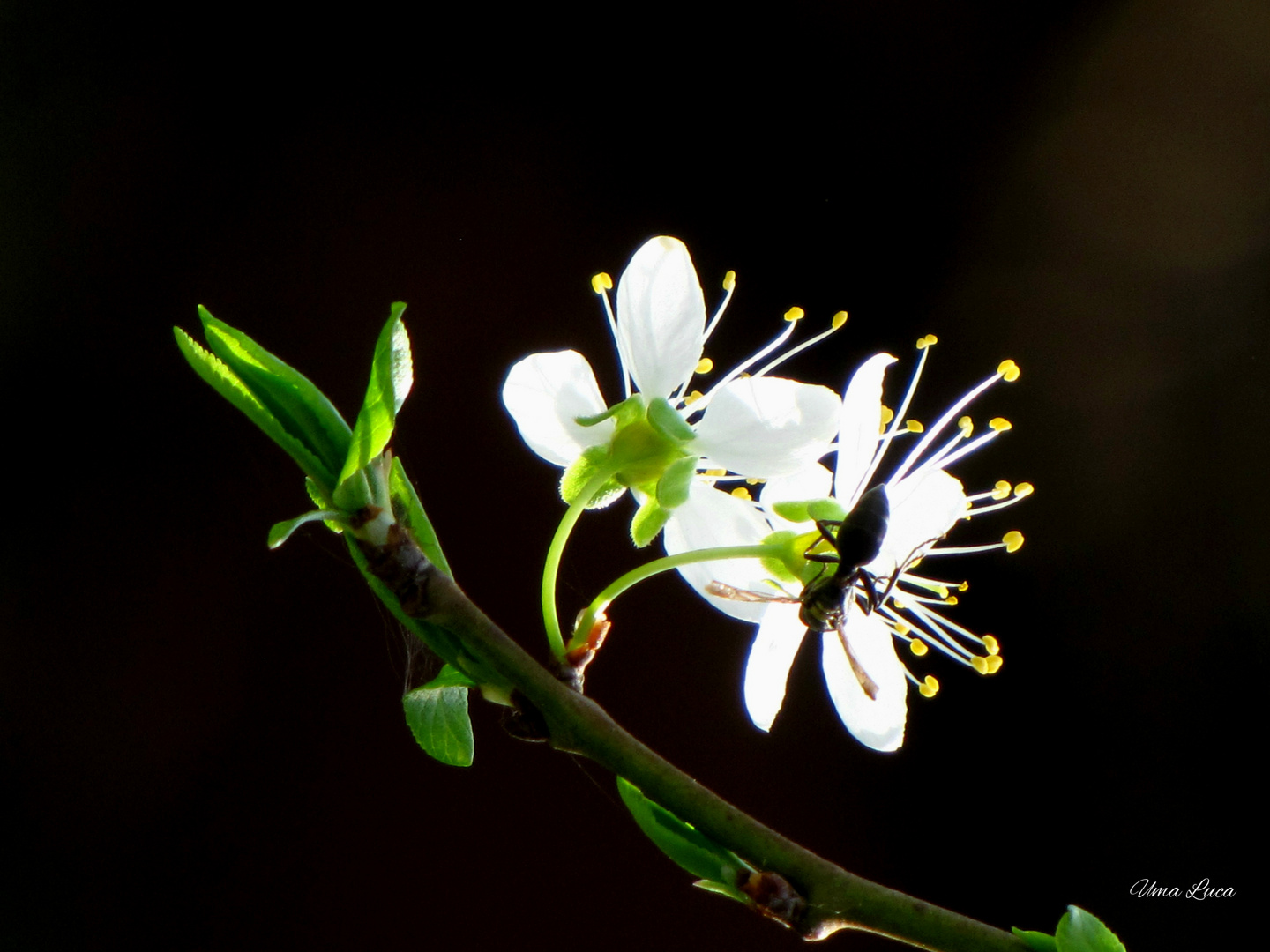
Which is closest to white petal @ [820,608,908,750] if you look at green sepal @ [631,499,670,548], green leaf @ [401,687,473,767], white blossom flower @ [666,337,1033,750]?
white blossom flower @ [666,337,1033,750]

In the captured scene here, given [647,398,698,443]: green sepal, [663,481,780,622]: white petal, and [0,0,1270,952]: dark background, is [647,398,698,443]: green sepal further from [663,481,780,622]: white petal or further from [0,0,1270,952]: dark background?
[0,0,1270,952]: dark background

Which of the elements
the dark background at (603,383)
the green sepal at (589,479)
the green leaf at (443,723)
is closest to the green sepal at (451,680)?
the green leaf at (443,723)

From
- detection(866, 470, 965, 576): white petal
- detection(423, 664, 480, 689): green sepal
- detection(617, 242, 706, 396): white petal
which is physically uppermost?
A: detection(617, 242, 706, 396): white petal

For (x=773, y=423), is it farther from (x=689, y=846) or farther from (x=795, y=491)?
(x=689, y=846)

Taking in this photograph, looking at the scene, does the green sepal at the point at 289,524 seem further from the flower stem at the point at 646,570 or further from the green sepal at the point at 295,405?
the flower stem at the point at 646,570

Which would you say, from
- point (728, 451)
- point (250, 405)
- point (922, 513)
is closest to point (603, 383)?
point (922, 513)

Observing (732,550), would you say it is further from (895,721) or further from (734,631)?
(734,631)

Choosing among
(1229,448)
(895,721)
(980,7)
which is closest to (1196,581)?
(1229,448)
